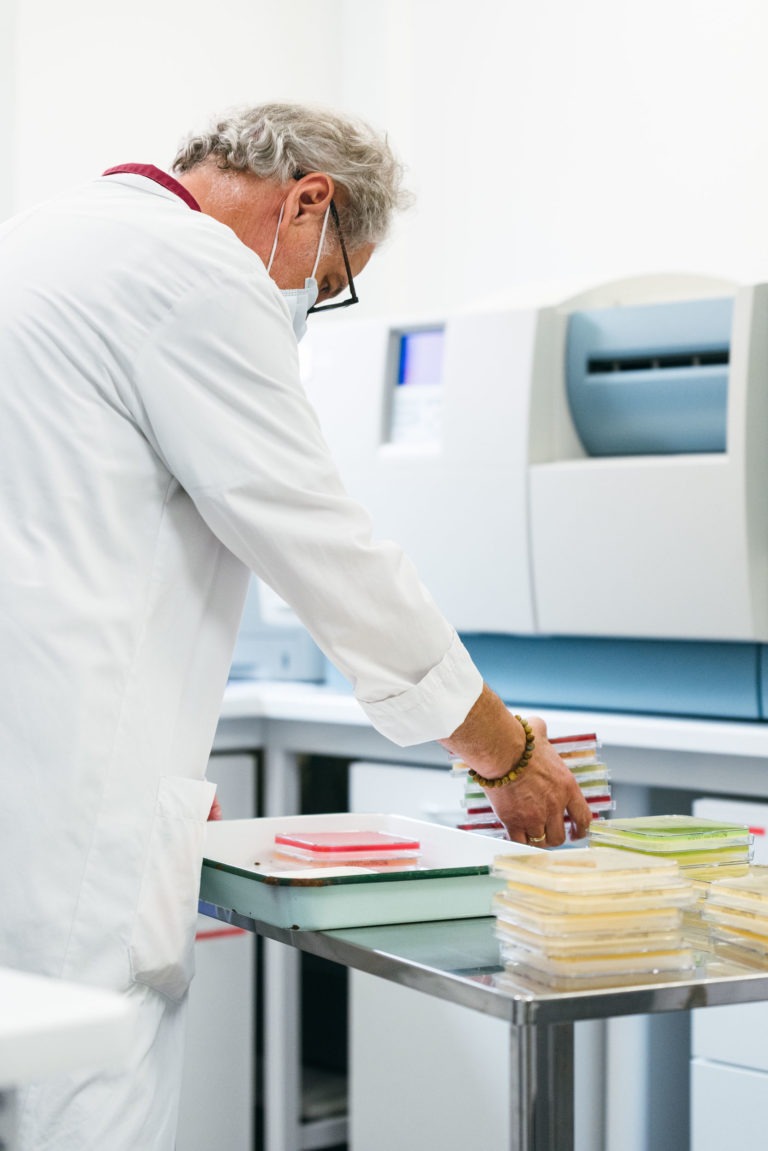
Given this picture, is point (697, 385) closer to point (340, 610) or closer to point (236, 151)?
point (236, 151)

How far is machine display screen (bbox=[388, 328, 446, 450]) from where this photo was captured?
2.17 metres

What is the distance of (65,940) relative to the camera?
105cm

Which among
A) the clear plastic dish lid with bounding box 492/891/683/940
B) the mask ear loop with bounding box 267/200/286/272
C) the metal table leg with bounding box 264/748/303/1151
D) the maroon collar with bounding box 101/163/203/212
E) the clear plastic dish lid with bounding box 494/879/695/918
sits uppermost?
the maroon collar with bounding box 101/163/203/212

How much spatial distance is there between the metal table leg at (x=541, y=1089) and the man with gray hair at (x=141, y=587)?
264 millimetres

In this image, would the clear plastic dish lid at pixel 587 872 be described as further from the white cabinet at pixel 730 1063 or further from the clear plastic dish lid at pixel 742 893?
the white cabinet at pixel 730 1063

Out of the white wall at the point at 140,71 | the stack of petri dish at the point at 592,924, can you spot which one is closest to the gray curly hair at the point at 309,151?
the stack of petri dish at the point at 592,924

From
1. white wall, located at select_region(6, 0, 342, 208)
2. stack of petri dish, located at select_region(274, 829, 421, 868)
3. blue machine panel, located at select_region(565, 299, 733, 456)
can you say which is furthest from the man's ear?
white wall, located at select_region(6, 0, 342, 208)

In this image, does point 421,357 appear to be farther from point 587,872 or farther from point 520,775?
point 587,872

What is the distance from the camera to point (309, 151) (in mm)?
1271

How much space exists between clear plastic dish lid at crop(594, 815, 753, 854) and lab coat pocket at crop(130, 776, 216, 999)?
307 millimetres

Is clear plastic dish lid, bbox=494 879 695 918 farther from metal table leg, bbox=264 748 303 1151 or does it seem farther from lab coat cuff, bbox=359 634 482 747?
metal table leg, bbox=264 748 303 1151

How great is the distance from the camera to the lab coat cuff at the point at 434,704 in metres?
1.09

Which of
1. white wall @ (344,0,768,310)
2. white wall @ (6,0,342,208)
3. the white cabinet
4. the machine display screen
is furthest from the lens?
white wall @ (6,0,342,208)

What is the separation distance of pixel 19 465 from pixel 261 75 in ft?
7.12
